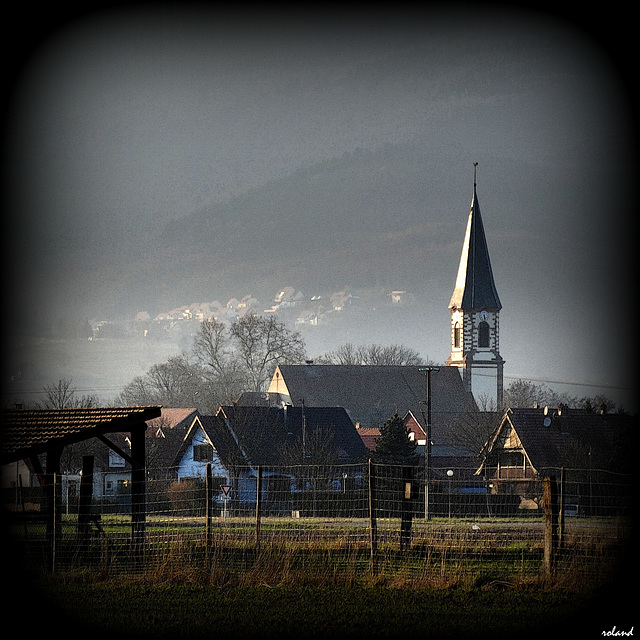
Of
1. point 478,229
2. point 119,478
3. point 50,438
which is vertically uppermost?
point 478,229

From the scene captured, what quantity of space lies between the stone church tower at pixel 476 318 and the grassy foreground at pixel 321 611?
85.9 m

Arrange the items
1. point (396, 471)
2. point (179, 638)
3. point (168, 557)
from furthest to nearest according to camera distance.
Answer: point (396, 471), point (168, 557), point (179, 638)

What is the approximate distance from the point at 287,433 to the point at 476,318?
182 feet

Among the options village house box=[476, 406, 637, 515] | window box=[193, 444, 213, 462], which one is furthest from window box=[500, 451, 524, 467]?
window box=[193, 444, 213, 462]

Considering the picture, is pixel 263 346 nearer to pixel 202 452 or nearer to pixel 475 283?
pixel 475 283

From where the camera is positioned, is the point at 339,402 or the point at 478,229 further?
the point at 478,229

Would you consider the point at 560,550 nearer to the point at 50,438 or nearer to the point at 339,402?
the point at 50,438

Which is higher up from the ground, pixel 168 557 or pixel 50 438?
pixel 50 438

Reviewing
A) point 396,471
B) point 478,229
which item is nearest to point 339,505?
point 396,471

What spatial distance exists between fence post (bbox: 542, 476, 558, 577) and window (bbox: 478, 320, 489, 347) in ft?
294

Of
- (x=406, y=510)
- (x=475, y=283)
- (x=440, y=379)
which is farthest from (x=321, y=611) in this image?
(x=475, y=283)

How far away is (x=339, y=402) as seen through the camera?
85938 mm

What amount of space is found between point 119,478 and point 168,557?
36.0 metres

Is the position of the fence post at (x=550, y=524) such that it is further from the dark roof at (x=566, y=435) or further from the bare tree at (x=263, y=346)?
the bare tree at (x=263, y=346)
